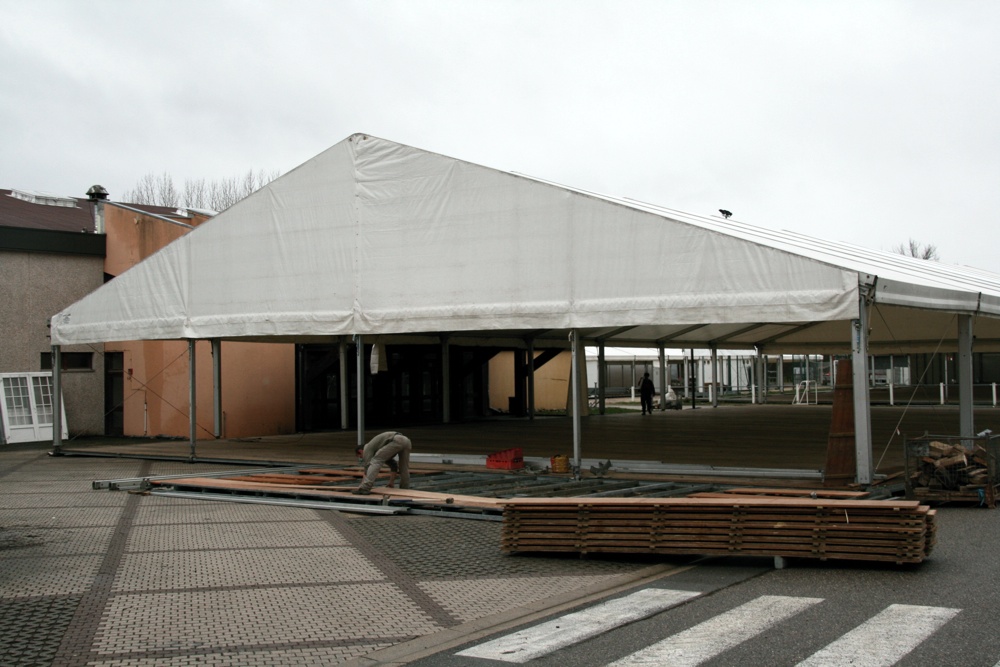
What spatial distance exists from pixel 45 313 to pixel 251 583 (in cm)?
2190

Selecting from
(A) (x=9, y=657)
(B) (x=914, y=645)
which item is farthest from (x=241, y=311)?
(B) (x=914, y=645)

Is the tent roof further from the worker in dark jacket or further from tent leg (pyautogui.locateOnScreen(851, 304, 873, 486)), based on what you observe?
the worker in dark jacket

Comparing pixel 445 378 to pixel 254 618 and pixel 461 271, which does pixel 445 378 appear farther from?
pixel 254 618

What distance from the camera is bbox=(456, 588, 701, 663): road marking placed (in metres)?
6.55

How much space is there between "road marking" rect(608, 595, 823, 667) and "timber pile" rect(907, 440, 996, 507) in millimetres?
5824

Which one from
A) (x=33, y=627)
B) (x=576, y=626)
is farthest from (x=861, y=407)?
(x=33, y=627)

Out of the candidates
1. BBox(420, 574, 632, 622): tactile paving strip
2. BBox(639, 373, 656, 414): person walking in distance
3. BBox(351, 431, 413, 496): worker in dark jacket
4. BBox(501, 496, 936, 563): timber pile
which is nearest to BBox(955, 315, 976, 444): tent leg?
BBox(501, 496, 936, 563): timber pile

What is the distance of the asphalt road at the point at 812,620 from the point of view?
6215 mm

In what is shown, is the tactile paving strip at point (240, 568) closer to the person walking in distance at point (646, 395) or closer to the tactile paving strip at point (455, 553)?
the tactile paving strip at point (455, 553)

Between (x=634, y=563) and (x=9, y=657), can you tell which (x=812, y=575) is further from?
(x=9, y=657)

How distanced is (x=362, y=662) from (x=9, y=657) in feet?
7.58

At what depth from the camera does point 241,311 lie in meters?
19.3

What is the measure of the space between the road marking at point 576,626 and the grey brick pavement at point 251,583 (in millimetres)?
437

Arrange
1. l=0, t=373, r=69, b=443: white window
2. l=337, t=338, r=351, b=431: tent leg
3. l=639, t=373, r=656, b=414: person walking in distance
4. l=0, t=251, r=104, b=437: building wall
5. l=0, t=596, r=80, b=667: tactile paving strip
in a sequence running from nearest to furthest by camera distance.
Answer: l=0, t=596, r=80, b=667: tactile paving strip → l=337, t=338, r=351, b=431: tent leg → l=0, t=373, r=69, b=443: white window → l=0, t=251, r=104, b=437: building wall → l=639, t=373, r=656, b=414: person walking in distance
